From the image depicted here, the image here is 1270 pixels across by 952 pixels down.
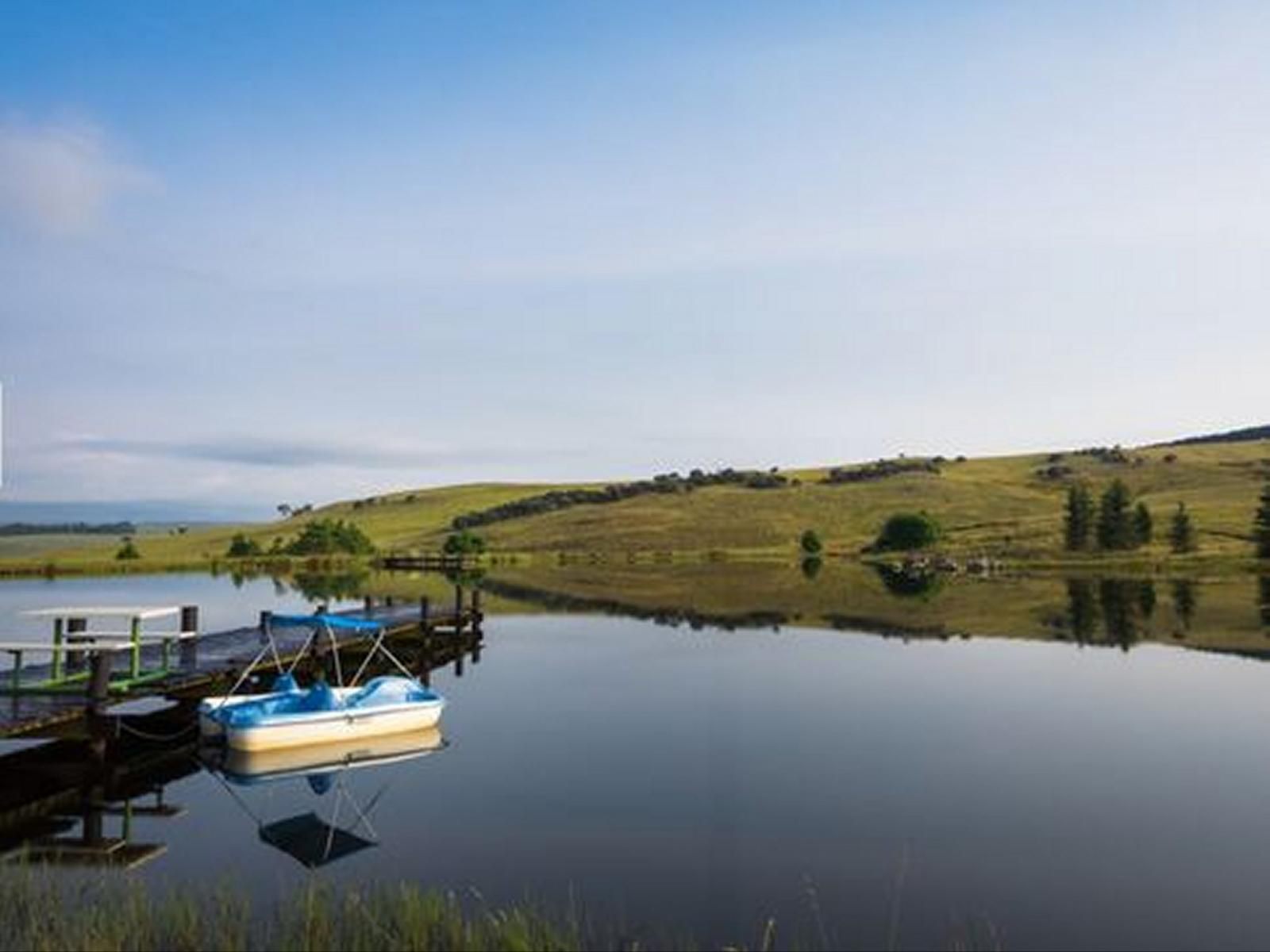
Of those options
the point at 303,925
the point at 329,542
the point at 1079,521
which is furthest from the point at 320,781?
the point at 329,542

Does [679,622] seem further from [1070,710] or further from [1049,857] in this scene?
[1049,857]

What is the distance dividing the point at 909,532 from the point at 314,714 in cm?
11645

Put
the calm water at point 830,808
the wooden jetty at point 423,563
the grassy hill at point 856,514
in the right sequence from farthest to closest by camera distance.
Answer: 1. the grassy hill at point 856,514
2. the wooden jetty at point 423,563
3. the calm water at point 830,808

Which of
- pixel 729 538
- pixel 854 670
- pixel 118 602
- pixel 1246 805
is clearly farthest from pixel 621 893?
pixel 729 538

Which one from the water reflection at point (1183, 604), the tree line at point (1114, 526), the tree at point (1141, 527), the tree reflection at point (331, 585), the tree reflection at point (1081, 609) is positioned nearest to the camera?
the tree reflection at point (1081, 609)

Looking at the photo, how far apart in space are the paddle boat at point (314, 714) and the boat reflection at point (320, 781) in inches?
9.5

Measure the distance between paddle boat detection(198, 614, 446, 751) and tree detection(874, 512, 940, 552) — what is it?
112 metres

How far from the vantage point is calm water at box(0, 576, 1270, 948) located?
16922mm

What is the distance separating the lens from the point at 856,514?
17062 cm

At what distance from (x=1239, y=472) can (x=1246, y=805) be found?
170 meters

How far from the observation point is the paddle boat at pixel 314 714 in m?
27.5

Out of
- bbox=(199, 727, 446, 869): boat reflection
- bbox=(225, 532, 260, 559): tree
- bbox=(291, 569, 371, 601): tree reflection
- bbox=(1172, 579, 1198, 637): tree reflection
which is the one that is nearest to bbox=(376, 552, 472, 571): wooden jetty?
bbox=(291, 569, 371, 601): tree reflection

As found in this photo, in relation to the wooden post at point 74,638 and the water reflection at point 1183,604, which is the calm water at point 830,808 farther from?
the water reflection at point 1183,604

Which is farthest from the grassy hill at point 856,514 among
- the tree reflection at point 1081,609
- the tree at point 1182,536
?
the tree reflection at point 1081,609
